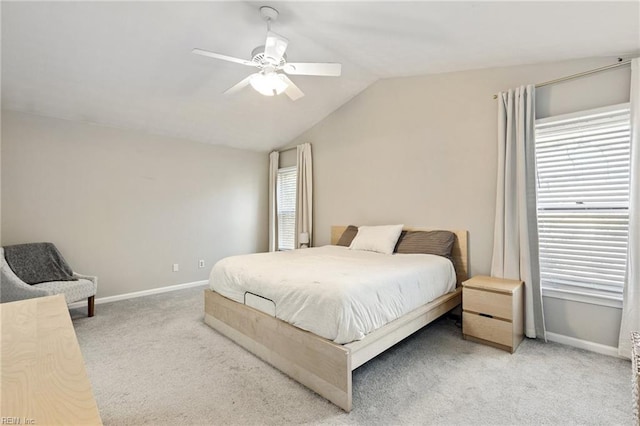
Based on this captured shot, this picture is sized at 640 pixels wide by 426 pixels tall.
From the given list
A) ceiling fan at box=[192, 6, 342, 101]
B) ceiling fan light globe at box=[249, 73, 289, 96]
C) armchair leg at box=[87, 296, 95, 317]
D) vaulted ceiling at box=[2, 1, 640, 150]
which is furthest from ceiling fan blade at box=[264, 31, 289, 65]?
armchair leg at box=[87, 296, 95, 317]

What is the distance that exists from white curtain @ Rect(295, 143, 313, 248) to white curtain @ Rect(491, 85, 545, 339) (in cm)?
280

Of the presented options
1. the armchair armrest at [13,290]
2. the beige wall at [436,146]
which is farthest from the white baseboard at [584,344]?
the armchair armrest at [13,290]

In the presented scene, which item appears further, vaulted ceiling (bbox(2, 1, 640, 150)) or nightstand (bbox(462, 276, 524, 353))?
nightstand (bbox(462, 276, 524, 353))

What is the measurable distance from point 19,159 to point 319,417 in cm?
427

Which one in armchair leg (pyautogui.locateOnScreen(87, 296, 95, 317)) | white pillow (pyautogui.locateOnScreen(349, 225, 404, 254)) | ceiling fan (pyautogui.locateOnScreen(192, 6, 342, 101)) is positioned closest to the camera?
ceiling fan (pyautogui.locateOnScreen(192, 6, 342, 101))

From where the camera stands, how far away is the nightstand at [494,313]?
8.18 ft

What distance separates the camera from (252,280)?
98.4 inches

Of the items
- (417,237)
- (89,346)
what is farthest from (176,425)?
(417,237)

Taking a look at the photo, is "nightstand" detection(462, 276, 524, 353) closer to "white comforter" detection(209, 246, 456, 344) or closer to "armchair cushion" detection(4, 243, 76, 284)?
"white comforter" detection(209, 246, 456, 344)

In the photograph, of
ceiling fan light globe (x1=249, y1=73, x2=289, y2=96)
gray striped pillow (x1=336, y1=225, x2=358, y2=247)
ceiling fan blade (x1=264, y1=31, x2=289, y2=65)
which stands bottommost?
gray striped pillow (x1=336, y1=225, x2=358, y2=247)

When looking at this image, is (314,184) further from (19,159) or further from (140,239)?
(19,159)

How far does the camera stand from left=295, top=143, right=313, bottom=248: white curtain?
498 cm

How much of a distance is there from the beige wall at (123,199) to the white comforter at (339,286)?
2.00 meters

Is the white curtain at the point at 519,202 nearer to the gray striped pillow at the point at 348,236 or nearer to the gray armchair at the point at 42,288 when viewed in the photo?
the gray striped pillow at the point at 348,236
